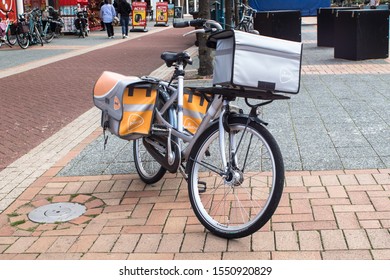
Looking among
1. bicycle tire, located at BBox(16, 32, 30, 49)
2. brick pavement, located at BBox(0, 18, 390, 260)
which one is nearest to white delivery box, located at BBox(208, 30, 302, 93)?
brick pavement, located at BBox(0, 18, 390, 260)

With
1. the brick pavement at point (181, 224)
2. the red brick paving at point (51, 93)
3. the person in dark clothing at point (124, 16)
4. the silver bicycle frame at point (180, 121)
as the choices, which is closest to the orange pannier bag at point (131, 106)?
the silver bicycle frame at point (180, 121)

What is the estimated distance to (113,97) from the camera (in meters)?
4.64

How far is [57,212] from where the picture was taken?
4617 mm

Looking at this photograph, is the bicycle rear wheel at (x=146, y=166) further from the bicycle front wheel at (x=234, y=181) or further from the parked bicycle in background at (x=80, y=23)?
the parked bicycle in background at (x=80, y=23)

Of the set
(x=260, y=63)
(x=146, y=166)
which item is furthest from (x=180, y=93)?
(x=260, y=63)

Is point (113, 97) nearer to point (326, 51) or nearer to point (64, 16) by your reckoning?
point (326, 51)

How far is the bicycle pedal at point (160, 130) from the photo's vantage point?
465 cm

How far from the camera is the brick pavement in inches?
148

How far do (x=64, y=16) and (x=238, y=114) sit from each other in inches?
908

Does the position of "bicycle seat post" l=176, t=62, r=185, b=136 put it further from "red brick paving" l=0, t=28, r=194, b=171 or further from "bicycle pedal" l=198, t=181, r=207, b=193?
"red brick paving" l=0, t=28, r=194, b=171

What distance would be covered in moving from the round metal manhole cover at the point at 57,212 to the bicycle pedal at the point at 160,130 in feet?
2.65

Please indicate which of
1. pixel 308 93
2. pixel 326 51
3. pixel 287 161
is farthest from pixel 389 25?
pixel 287 161

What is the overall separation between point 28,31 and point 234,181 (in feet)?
57.5

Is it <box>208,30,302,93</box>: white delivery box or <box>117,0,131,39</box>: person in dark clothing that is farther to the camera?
<box>117,0,131,39</box>: person in dark clothing
